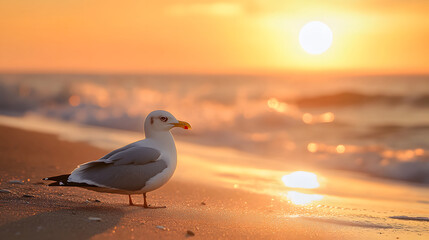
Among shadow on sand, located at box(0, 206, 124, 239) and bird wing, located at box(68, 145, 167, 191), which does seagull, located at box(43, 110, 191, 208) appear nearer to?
bird wing, located at box(68, 145, 167, 191)

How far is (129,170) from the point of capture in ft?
13.9

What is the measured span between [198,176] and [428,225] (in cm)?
295

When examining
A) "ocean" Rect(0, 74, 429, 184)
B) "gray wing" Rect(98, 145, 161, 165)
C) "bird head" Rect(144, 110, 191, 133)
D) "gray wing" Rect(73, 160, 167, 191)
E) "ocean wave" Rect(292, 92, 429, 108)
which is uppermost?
"ocean wave" Rect(292, 92, 429, 108)

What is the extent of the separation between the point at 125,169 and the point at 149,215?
0.43 m

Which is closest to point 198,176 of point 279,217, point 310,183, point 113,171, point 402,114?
point 310,183

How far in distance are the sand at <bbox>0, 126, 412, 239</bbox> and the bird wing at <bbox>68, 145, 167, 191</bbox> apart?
0.25 metres

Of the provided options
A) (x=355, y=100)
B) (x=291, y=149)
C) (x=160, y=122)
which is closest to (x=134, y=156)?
(x=160, y=122)

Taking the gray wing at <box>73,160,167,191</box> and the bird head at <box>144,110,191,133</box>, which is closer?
the gray wing at <box>73,160,167,191</box>

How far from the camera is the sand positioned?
3.63 metres

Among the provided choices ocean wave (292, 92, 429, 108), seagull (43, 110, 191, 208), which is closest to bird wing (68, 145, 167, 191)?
seagull (43, 110, 191, 208)

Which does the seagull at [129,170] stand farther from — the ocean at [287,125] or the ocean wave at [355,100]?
the ocean wave at [355,100]

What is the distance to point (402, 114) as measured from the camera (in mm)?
21031

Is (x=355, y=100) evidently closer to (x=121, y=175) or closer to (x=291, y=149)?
(x=291, y=149)

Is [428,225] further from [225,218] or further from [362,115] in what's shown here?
[362,115]
